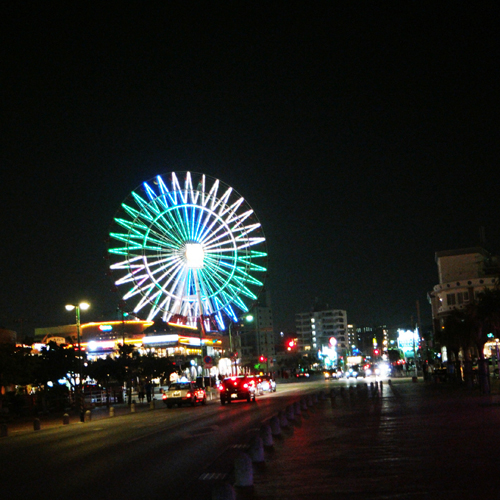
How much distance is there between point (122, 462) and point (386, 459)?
243 inches

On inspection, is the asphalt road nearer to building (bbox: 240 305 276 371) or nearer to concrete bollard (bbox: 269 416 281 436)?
concrete bollard (bbox: 269 416 281 436)

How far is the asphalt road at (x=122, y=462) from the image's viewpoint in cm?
1273

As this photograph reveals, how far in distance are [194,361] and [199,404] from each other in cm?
6391

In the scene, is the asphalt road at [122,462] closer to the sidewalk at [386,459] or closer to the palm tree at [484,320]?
the sidewalk at [386,459]

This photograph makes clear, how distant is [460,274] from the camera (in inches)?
4353

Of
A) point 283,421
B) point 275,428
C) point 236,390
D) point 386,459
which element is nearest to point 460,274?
point 236,390

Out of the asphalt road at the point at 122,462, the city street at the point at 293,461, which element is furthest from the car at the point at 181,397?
the city street at the point at 293,461

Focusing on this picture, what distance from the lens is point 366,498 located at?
10586 millimetres

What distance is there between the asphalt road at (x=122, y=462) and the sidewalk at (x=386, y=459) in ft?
4.71

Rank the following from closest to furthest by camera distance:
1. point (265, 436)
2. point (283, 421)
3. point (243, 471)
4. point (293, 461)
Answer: point (243, 471) < point (293, 461) < point (265, 436) < point (283, 421)

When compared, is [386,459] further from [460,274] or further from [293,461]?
[460,274]

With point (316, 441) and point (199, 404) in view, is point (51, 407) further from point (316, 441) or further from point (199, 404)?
point (316, 441)

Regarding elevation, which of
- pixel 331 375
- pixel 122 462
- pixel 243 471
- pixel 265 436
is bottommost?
pixel 331 375

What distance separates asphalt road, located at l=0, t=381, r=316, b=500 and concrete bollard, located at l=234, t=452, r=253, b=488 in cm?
63
